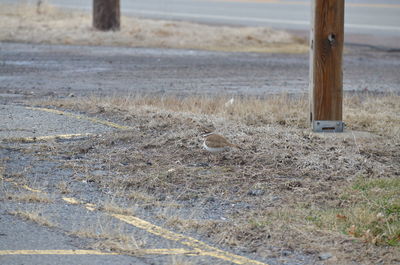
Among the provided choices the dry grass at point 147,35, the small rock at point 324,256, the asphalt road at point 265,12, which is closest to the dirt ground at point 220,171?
the small rock at point 324,256

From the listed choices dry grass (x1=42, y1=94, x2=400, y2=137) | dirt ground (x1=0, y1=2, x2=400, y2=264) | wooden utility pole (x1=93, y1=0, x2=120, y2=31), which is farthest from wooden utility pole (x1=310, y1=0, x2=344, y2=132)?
wooden utility pole (x1=93, y1=0, x2=120, y2=31)

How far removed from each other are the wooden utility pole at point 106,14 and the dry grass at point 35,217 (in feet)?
47.4

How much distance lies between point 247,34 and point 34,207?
Result: 15245 mm

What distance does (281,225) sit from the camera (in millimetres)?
5805

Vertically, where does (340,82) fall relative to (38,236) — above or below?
above

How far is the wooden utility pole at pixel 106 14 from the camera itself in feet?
65.7

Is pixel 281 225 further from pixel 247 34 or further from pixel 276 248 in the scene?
pixel 247 34

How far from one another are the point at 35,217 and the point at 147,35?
14709mm

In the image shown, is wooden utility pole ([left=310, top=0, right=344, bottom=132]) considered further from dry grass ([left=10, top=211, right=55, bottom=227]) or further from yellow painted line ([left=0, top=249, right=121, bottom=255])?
yellow painted line ([left=0, top=249, right=121, bottom=255])

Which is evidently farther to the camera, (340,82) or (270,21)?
(270,21)

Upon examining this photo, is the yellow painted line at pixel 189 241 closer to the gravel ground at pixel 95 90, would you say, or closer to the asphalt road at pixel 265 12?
the gravel ground at pixel 95 90

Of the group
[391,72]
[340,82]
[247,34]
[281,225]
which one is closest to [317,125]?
[340,82]

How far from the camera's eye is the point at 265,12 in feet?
91.5

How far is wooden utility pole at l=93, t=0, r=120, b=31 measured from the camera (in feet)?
65.7
